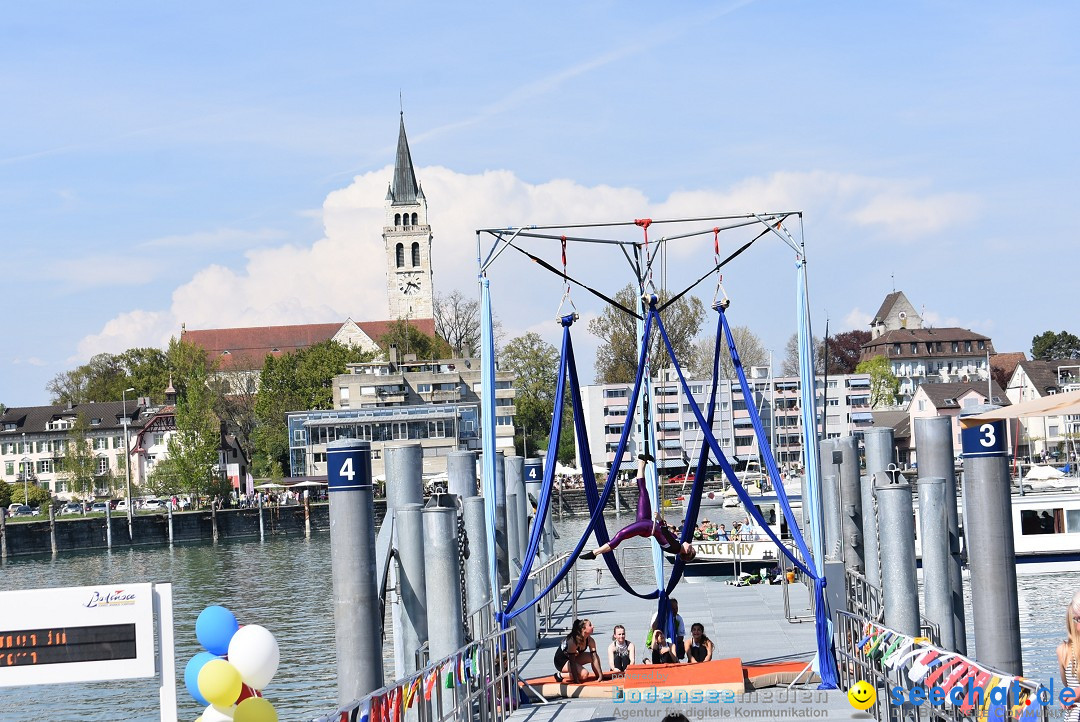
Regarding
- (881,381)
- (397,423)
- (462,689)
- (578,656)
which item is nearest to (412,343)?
(397,423)

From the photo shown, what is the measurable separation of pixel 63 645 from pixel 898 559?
884cm

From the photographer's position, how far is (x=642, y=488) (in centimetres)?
1684

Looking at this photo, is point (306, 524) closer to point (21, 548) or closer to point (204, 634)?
point (21, 548)

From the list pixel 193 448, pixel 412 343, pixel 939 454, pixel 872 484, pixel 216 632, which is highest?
pixel 412 343

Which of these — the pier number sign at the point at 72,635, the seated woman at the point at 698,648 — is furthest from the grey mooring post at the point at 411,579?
the pier number sign at the point at 72,635

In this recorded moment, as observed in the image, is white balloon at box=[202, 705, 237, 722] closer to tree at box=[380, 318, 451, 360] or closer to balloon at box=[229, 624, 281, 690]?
balloon at box=[229, 624, 281, 690]

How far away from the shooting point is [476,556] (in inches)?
653

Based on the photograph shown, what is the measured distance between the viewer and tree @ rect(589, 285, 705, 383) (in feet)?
290

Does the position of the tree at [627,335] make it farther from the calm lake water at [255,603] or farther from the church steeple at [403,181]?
the church steeple at [403,181]

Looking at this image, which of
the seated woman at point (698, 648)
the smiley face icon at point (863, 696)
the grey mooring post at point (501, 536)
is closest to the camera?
the smiley face icon at point (863, 696)

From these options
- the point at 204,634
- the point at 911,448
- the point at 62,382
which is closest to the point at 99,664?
the point at 204,634

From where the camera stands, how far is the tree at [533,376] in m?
120

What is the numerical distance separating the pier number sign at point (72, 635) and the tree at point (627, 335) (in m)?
69.6

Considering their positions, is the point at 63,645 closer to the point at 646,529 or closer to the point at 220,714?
the point at 220,714
